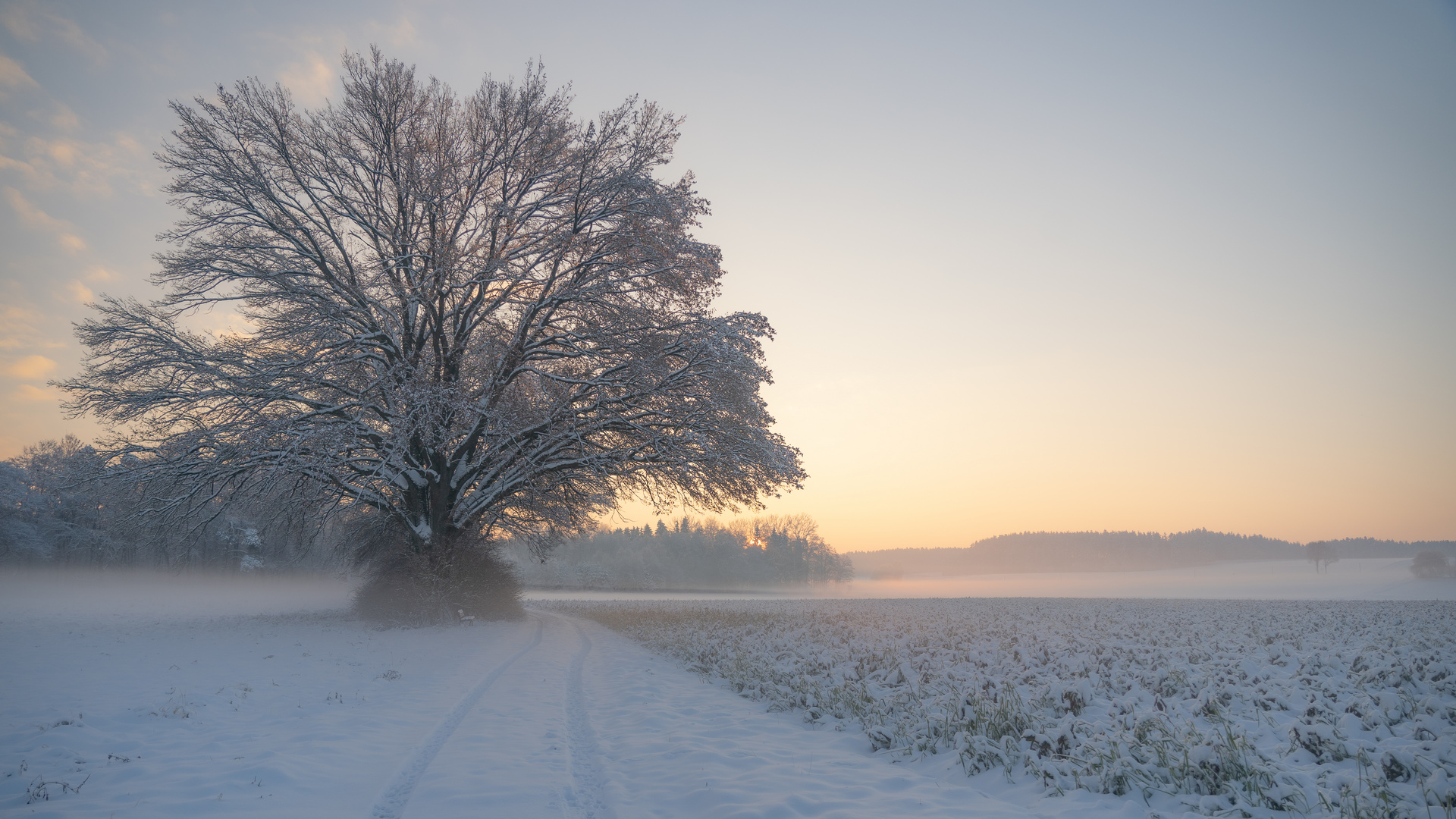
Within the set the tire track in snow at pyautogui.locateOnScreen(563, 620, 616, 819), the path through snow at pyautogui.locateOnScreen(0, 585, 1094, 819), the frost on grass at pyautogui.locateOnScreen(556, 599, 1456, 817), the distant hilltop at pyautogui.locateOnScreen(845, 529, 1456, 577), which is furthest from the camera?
the distant hilltop at pyautogui.locateOnScreen(845, 529, 1456, 577)

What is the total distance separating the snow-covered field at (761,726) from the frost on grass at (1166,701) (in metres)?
0.03

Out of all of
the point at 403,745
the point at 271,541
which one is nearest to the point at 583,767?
the point at 403,745

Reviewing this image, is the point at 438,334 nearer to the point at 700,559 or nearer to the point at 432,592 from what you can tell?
the point at 432,592

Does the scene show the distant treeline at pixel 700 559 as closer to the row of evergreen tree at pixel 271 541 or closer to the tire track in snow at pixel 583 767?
the row of evergreen tree at pixel 271 541

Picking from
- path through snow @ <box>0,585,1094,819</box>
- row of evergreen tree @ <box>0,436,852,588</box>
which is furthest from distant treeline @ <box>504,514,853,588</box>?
path through snow @ <box>0,585,1094,819</box>

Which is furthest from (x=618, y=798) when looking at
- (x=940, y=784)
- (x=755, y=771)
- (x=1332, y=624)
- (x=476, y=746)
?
(x=1332, y=624)

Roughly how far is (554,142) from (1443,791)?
20.4 metres

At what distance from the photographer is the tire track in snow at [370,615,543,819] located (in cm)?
486

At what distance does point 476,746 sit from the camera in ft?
21.3

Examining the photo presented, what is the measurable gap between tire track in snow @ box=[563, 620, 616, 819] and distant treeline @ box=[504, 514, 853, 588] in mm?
74997

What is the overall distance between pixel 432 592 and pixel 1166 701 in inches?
715

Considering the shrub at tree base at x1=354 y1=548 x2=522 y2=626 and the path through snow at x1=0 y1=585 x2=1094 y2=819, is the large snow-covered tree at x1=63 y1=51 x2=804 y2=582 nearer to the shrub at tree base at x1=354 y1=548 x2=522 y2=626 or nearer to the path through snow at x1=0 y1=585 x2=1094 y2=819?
the shrub at tree base at x1=354 y1=548 x2=522 y2=626

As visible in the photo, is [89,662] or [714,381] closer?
[89,662]

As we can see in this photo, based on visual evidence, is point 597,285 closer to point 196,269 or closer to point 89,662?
point 196,269
